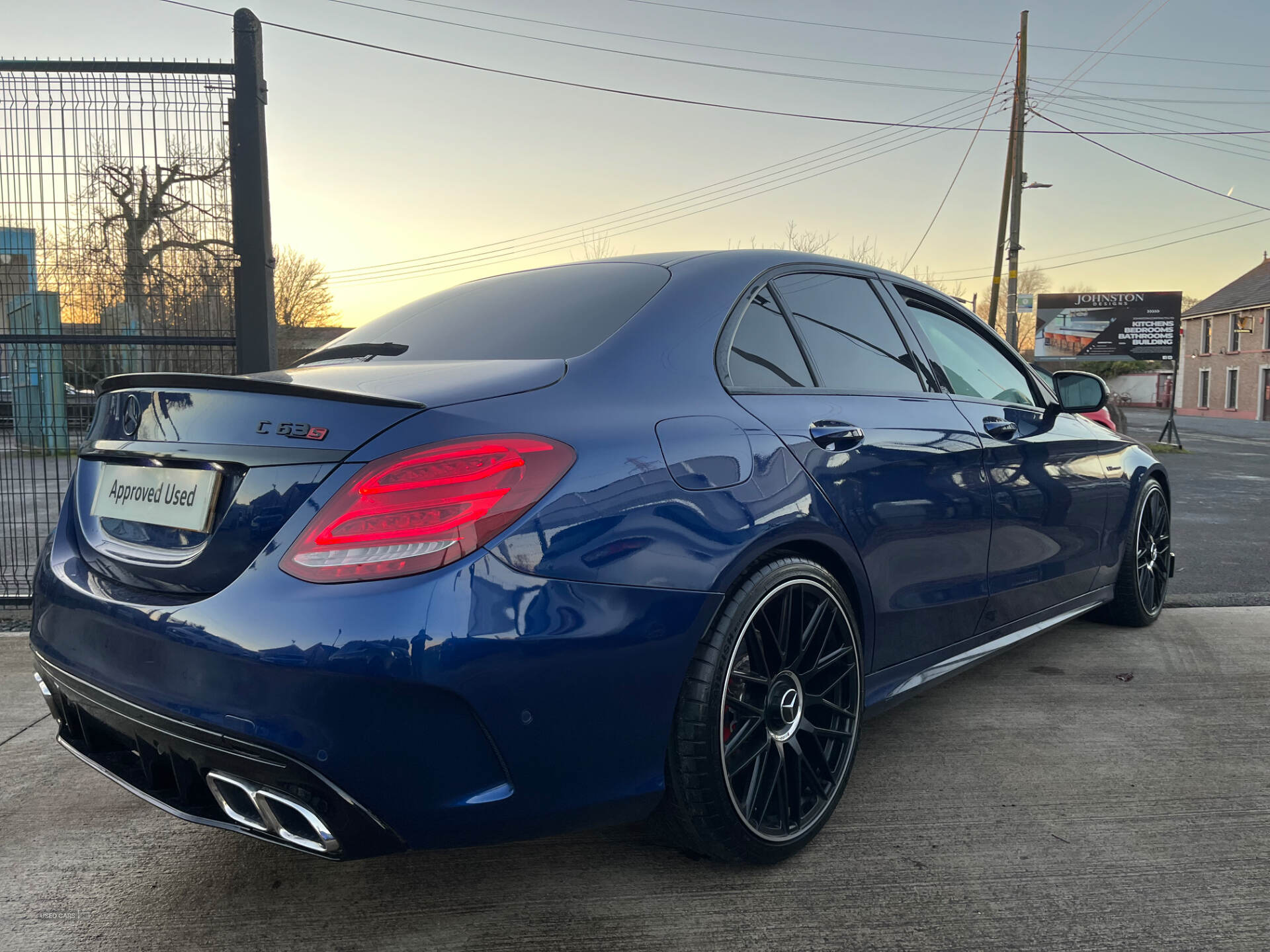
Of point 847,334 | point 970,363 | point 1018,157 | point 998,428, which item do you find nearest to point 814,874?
point 847,334

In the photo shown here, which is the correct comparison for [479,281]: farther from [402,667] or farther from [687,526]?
[402,667]

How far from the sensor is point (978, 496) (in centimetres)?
299

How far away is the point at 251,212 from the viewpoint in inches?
191

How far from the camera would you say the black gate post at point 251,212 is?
15.7 feet

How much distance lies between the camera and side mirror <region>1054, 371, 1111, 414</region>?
3.74 metres

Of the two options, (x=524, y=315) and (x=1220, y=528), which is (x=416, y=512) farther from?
(x=1220, y=528)

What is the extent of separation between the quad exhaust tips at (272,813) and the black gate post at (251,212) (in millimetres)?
3446

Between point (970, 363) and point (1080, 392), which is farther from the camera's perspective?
point (1080, 392)

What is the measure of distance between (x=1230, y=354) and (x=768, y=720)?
58.5 meters

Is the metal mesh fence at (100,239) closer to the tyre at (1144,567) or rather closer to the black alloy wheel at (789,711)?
the black alloy wheel at (789,711)

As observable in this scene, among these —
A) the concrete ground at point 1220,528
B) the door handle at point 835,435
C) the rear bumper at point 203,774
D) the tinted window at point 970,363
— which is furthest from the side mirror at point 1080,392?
the rear bumper at point 203,774

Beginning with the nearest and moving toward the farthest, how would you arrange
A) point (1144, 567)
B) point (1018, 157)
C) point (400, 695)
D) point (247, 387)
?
point (400, 695) < point (247, 387) < point (1144, 567) < point (1018, 157)

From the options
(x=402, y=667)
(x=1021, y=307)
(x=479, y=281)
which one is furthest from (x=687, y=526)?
(x=1021, y=307)

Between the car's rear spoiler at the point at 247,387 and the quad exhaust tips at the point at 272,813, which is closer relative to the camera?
the quad exhaust tips at the point at 272,813
